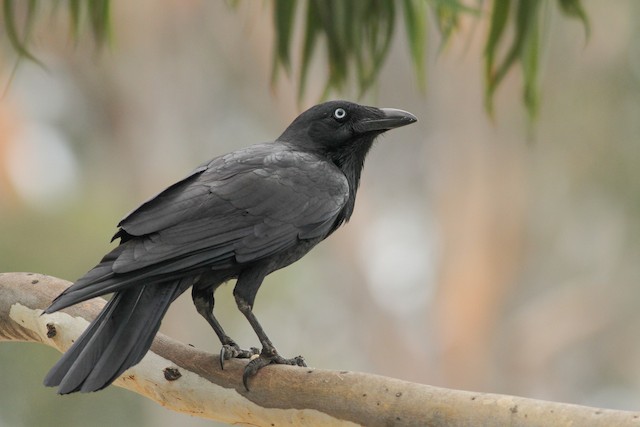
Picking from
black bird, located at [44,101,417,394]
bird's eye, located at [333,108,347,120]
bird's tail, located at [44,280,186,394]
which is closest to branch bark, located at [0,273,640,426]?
black bird, located at [44,101,417,394]

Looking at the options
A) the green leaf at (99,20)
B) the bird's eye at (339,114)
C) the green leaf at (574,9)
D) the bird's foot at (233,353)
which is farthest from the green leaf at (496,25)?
the bird's foot at (233,353)

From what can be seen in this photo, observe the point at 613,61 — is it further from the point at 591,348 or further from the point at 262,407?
the point at 262,407

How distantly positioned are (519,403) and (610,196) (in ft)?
45.3

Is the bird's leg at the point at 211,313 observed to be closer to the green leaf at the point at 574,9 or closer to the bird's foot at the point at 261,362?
the bird's foot at the point at 261,362

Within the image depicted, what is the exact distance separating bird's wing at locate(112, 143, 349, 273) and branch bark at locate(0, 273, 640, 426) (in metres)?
0.40

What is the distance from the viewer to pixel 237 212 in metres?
3.81

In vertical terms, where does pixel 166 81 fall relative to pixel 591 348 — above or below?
above

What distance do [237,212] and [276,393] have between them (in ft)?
2.42

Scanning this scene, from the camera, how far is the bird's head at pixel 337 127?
14.9 ft

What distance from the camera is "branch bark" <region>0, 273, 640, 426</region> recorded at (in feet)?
9.33

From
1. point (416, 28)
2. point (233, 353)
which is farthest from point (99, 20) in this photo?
point (233, 353)

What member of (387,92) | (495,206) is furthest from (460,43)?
(387,92)

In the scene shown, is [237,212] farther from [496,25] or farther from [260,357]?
[496,25]

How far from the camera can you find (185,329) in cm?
1371
